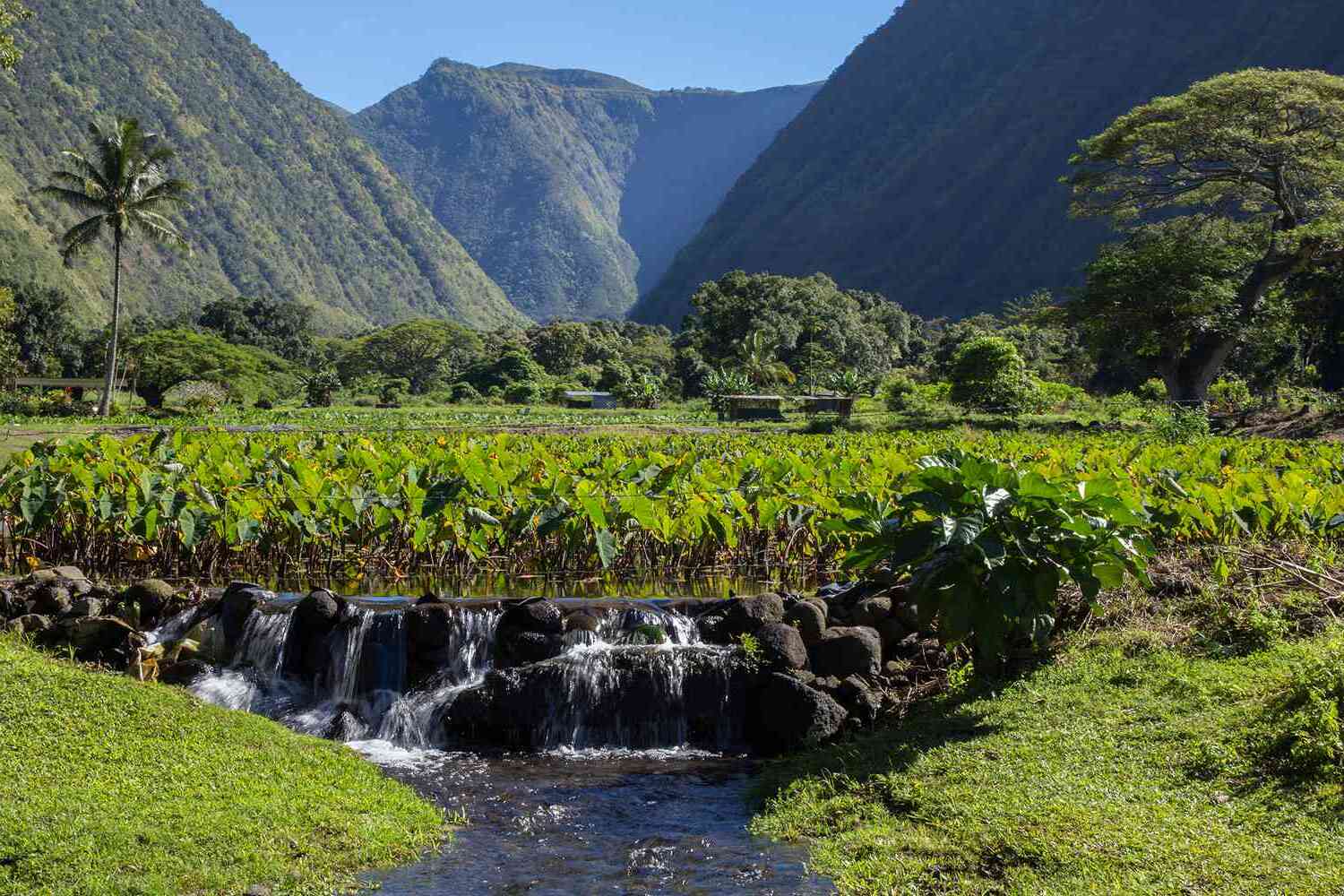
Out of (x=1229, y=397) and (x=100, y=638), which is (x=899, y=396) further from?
(x=100, y=638)

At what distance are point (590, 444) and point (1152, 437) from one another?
12811 millimetres

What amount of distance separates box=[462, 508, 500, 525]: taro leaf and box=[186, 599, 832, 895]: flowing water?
1.94 metres

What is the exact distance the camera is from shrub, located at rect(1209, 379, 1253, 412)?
38344 mm

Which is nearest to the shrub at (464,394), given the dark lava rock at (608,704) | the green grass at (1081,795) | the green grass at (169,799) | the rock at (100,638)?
the rock at (100,638)

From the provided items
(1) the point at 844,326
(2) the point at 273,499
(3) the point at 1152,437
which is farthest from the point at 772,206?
(2) the point at 273,499

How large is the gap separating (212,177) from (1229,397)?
14178cm

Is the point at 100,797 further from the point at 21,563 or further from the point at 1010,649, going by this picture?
the point at 21,563

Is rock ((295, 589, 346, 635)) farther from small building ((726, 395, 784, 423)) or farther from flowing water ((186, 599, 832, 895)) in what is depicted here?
small building ((726, 395, 784, 423))

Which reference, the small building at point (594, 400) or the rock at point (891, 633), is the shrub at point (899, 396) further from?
the rock at point (891, 633)

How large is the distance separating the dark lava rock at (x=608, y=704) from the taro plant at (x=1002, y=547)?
2349 mm

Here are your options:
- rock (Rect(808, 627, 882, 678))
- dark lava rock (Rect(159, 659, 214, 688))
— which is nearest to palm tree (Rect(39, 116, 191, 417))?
dark lava rock (Rect(159, 659, 214, 688))

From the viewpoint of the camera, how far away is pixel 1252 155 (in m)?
37.4

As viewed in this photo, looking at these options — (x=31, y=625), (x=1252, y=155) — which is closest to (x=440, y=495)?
(x=31, y=625)

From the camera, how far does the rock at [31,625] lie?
9373mm
